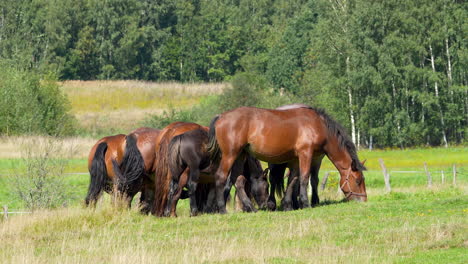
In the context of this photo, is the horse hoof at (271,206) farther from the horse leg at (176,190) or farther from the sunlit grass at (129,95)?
the sunlit grass at (129,95)

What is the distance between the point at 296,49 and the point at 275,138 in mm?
90361

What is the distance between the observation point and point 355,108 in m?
67.1

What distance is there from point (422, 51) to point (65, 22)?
246 feet

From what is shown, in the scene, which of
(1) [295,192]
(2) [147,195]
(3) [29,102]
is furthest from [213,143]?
(3) [29,102]

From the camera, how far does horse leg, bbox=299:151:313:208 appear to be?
63.6 ft

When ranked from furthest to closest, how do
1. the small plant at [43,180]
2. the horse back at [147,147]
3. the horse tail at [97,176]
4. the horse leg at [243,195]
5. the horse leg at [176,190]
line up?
the small plant at [43,180] → the horse back at [147,147] → the horse tail at [97,176] → the horse leg at [176,190] → the horse leg at [243,195]

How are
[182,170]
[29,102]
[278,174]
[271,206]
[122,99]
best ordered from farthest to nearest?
[122,99]
[29,102]
[278,174]
[271,206]
[182,170]

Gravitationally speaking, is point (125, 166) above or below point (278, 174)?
above

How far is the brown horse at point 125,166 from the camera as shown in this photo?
67.9 feet

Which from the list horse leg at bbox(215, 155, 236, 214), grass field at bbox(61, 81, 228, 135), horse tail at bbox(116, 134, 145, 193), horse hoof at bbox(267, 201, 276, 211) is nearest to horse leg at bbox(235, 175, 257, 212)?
horse hoof at bbox(267, 201, 276, 211)

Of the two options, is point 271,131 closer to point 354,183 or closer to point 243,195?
point 243,195

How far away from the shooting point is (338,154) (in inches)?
794

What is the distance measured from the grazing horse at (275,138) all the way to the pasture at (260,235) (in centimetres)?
132

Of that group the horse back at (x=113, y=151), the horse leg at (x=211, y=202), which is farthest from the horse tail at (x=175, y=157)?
the horse back at (x=113, y=151)
